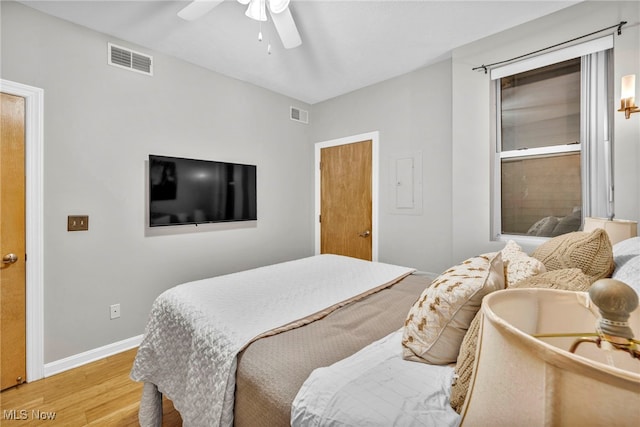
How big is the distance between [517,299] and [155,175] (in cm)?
294

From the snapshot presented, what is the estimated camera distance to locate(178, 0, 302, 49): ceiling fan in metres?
1.82

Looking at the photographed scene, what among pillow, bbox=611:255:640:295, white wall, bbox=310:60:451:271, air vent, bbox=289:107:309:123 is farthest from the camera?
air vent, bbox=289:107:309:123

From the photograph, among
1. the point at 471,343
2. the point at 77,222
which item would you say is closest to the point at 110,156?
the point at 77,222

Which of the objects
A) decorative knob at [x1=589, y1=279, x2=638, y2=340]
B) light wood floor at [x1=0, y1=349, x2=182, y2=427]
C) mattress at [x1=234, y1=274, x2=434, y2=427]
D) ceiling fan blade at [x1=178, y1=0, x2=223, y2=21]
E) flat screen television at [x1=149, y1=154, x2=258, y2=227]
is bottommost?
light wood floor at [x1=0, y1=349, x2=182, y2=427]

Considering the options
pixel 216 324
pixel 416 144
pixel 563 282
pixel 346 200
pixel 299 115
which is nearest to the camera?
pixel 563 282

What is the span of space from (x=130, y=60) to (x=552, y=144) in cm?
373

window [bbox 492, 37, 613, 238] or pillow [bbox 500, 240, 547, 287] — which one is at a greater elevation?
window [bbox 492, 37, 613, 238]

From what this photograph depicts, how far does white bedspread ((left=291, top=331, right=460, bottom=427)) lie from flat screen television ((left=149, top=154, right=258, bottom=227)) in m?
2.41

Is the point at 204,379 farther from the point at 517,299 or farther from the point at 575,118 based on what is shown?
the point at 575,118

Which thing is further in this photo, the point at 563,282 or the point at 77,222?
the point at 77,222

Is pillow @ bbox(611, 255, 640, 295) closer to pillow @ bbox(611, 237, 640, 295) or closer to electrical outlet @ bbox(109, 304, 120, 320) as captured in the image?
pillow @ bbox(611, 237, 640, 295)

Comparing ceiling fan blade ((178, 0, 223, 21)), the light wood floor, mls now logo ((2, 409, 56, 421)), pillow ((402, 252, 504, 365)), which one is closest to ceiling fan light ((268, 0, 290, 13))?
ceiling fan blade ((178, 0, 223, 21))

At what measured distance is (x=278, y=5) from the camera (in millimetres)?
1838

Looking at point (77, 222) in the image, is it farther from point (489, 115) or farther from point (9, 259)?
point (489, 115)
